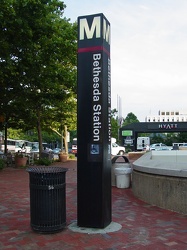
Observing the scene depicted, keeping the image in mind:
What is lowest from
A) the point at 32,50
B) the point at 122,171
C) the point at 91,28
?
the point at 122,171

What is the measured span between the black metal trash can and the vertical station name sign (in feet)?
1.59

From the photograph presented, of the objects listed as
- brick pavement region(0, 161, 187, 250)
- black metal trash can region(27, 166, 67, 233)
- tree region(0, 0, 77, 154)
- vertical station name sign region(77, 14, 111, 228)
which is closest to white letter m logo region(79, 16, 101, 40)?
vertical station name sign region(77, 14, 111, 228)

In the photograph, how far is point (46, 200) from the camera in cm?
506

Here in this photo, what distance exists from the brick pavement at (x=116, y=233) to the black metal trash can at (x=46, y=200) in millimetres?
162

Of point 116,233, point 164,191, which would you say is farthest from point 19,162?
point 116,233

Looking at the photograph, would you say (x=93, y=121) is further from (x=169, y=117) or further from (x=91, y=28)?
(x=169, y=117)

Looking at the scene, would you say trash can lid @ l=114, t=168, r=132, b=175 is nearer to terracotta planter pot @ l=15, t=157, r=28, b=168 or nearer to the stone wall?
the stone wall

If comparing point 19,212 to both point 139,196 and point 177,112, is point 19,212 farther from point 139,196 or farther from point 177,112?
point 177,112

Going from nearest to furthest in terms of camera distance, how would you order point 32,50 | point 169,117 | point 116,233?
point 116,233, point 32,50, point 169,117

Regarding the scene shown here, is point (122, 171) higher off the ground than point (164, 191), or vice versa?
point (122, 171)

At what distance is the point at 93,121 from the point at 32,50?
9.45 m

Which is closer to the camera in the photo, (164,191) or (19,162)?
(164,191)

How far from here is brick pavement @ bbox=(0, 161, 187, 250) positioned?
4621 millimetres

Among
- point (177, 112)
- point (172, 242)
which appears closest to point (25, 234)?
point (172, 242)
